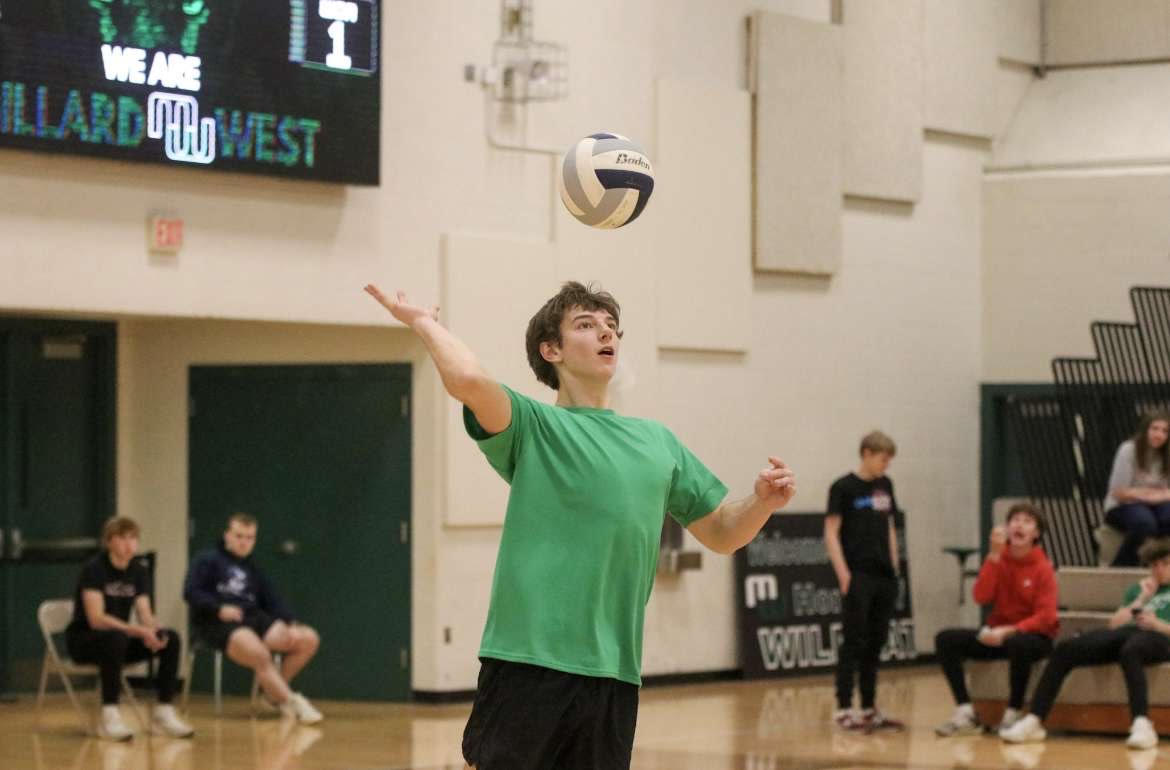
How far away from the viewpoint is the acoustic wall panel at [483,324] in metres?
12.1

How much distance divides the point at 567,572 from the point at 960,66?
40.7 feet

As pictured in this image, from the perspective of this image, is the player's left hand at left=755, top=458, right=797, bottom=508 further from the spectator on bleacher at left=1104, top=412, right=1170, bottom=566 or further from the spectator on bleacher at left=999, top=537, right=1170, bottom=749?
the spectator on bleacher at left=1104, top=412, right=1170, bottom=566

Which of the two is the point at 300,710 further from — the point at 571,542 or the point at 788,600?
the point at 571,542

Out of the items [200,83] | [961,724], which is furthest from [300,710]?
[961,724]

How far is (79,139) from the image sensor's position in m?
9.97

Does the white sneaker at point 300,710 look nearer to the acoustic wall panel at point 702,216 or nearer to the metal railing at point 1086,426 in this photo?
the acoustic wall panel at point 702,216

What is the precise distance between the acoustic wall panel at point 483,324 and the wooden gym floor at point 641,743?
132 centimetres

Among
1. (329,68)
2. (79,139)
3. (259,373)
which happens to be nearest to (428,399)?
(259,373)

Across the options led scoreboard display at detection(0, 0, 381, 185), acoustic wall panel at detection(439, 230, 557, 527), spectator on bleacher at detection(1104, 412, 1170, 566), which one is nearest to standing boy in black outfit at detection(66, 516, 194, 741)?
acoustic wall panel at detection(439, 230, 557, 527)

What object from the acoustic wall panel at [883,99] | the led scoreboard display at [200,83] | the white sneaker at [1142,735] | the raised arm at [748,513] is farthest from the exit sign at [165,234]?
the raised arm at [748,513]

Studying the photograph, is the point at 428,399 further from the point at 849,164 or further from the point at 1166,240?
the point at 1166,240

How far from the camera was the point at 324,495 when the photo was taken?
1260 centimetres

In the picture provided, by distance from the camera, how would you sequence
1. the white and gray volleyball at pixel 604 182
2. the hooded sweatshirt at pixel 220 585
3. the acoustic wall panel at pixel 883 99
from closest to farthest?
the white and gray volleyball at pixel 604 182
the hooded sweatshirt at pixel 220 585
the acoustic wall panel at pixel 883 99

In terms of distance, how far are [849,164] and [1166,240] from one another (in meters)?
2.66
